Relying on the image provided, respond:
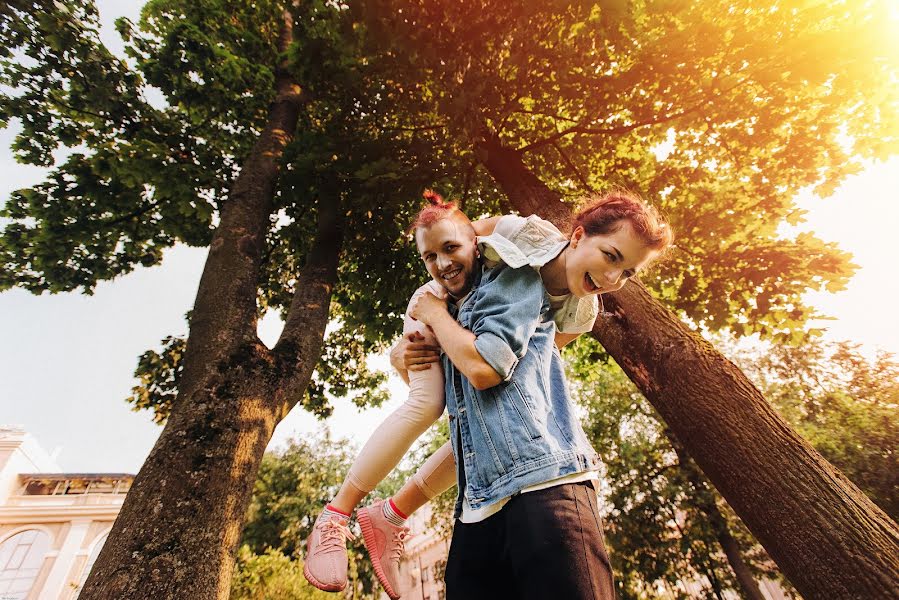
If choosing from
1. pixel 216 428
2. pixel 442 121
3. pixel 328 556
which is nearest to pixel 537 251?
pixel 328 556

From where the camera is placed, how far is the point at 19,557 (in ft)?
90.8

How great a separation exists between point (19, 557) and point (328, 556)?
41.2 m

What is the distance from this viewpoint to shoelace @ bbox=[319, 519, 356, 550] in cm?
203

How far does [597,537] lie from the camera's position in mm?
1432

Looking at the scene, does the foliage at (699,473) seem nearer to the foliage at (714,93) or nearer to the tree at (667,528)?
the tree at (667,528)

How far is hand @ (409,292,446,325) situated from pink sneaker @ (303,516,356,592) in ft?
3.69

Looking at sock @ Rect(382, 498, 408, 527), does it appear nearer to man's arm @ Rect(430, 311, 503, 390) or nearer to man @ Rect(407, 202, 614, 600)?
man @ Rect(407, 202, 614, 600)

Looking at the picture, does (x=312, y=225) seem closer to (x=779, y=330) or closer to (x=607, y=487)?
(x=779, y=330)

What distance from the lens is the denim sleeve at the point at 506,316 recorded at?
1629 mm

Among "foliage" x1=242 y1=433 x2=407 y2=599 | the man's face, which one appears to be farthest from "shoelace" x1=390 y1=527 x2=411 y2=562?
"foliage" x1=242 y1=433 x2=407 y2=599

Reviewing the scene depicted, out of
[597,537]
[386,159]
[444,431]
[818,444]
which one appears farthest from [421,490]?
[444,431]

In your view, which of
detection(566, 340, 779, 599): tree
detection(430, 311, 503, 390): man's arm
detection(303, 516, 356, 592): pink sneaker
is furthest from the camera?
detection(566, 340, 779, 599): tree

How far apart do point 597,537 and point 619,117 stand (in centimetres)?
712

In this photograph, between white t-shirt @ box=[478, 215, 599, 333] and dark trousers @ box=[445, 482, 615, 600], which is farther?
white t-shirt @ box=[478, 215, 599, 333]
